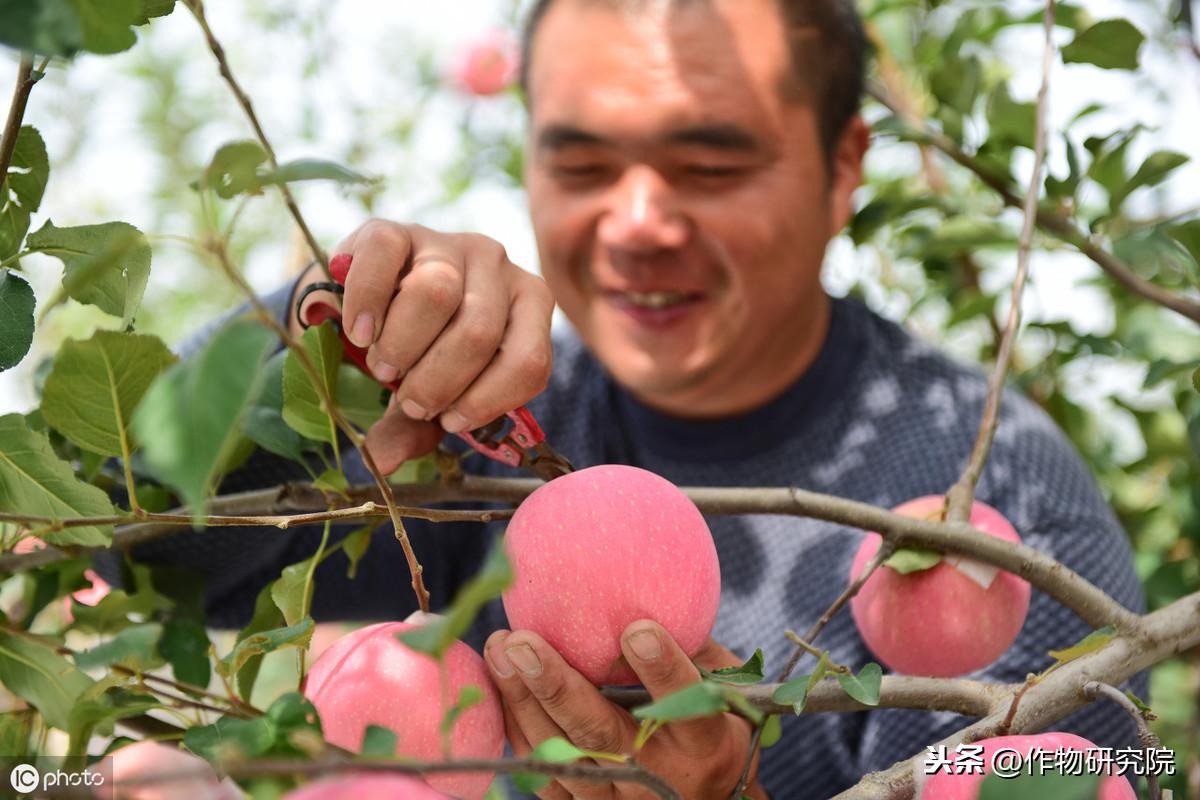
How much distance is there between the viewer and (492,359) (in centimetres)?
65

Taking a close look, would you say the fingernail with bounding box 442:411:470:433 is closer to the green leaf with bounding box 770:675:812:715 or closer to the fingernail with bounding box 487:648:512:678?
the fingernail with bounding box 487:648:512:678

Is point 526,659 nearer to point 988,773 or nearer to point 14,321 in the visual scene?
point 988,773

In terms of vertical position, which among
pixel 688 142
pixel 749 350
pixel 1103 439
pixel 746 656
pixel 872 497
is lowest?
pixel 1103 439

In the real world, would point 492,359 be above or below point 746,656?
above

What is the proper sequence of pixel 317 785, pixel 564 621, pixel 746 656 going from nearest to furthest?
1. pixel 317 785
2. pixel 564 621
3. pixel 746 656

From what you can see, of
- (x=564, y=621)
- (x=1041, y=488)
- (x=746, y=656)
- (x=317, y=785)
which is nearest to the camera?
(x=317, y=785)

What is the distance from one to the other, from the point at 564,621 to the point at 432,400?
0.16 meters

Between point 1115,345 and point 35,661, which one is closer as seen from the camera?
point 35,661

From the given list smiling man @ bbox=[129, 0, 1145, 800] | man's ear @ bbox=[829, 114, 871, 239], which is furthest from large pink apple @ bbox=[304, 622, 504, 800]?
man's ear @ bbox=[829, 114, 871, 239]

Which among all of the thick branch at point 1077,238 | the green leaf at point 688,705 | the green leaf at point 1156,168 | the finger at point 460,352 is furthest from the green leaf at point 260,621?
the green leaf at point 1156,168

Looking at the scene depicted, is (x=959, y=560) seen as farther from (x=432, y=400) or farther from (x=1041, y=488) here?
(x=1041, y=488)

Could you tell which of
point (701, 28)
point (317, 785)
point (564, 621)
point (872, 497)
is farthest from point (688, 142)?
point (317, 785)

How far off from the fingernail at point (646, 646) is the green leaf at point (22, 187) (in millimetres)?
453

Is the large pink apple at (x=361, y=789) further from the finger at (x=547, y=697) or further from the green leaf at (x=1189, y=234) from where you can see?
the green leaf at (x=1189, y=234)
